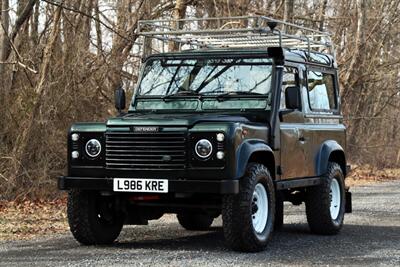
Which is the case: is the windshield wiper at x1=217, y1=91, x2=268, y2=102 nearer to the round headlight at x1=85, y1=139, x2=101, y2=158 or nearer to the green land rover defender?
the green land rover defender

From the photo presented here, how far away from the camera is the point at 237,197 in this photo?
8.35m

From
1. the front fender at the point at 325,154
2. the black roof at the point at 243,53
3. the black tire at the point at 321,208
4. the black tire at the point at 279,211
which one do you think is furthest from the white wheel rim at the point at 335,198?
the black roof at the point at 243,53

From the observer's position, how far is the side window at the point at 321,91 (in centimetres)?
1072

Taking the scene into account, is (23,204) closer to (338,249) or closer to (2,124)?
(2,124)

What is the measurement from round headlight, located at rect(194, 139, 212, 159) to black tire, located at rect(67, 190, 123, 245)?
147 cm

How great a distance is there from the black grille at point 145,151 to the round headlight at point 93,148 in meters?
0.13

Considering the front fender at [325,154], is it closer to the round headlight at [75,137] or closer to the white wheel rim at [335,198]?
the white wheel rim at [335,198]

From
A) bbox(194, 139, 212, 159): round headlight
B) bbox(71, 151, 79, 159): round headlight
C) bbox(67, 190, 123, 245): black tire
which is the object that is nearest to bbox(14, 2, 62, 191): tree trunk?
bbox(67, 190, 123, 245): black tire

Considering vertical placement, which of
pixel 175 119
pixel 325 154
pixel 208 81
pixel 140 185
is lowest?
pixel 140 185

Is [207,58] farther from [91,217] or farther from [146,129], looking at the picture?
[91,217]

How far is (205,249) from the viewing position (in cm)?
902

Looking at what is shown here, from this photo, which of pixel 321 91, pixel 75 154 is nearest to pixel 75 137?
pixel 75 154

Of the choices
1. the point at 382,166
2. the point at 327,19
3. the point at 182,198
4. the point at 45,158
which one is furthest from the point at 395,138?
the point at 182,198

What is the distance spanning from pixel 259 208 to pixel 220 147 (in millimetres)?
979
